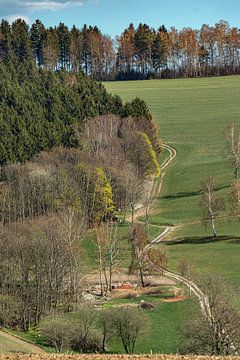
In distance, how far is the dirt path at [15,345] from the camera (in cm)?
3691

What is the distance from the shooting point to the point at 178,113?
125 m

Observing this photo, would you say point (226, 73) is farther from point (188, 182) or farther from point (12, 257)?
point (12, 257)

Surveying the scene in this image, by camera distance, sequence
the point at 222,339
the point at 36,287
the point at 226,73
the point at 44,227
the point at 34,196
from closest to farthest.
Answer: the point at 222,339
the point at 36,287
the point at 44,227
the point at 34,196
the point at 226,73

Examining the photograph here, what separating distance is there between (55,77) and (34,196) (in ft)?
127

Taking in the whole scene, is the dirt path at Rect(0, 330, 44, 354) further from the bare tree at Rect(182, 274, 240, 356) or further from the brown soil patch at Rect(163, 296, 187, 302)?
the brown soil patch at Rect(163, 296, 187, 302)

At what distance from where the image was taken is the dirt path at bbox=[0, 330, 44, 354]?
3691cm

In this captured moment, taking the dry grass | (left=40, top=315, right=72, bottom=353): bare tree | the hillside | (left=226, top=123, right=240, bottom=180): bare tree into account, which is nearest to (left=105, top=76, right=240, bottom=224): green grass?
(left=226, top=123, right=240, bottom=180): bare tree

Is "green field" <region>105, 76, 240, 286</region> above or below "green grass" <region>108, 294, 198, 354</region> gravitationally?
above

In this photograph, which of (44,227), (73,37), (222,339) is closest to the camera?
(222,339)

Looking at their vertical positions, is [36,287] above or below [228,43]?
below

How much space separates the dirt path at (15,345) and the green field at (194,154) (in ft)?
61.7

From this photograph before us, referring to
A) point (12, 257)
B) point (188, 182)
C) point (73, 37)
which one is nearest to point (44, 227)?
point (12, 257)

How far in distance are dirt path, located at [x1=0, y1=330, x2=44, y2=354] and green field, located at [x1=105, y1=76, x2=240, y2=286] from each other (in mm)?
18792

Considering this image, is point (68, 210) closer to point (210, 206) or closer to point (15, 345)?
point (210, 206)
